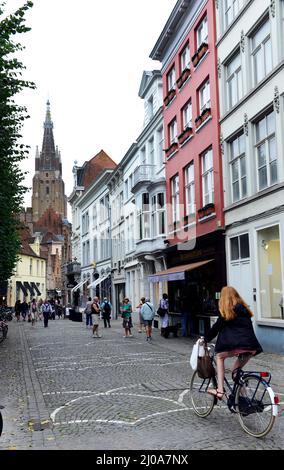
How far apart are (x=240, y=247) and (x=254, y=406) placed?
12.7 meters

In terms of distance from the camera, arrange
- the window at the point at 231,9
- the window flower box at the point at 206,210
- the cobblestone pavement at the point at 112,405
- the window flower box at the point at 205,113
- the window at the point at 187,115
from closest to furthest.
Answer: the cobblestone pavement at the point at 112,405
the window at the point at 231,9
the window flower box at the point at 206,210
the window flower box at the point at 205,113
the window at the point at 187,115

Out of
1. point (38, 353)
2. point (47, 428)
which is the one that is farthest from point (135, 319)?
point (47, 428)

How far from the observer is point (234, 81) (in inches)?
780

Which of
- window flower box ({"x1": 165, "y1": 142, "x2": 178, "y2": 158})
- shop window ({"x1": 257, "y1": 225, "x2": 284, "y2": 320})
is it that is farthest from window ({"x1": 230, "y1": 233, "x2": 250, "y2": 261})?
window flower box ({"x1": 165, "y1": 142, "x2": 178, "y2": 158})

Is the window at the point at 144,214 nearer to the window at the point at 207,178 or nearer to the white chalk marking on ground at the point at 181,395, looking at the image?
the window at the point at 207,178

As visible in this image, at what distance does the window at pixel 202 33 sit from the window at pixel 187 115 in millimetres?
2786

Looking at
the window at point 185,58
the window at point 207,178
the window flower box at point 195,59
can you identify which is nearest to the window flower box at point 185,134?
the window at point 207,178

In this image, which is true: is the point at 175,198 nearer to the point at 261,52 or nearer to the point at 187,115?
the point at 187,115

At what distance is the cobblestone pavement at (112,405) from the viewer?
21.6 feet

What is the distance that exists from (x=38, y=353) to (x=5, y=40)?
387 inches

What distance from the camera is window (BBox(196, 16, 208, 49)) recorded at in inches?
888

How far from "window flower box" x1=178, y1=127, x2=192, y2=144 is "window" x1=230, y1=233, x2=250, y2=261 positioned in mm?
6632

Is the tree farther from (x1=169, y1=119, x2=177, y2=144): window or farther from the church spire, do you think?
the church spire
